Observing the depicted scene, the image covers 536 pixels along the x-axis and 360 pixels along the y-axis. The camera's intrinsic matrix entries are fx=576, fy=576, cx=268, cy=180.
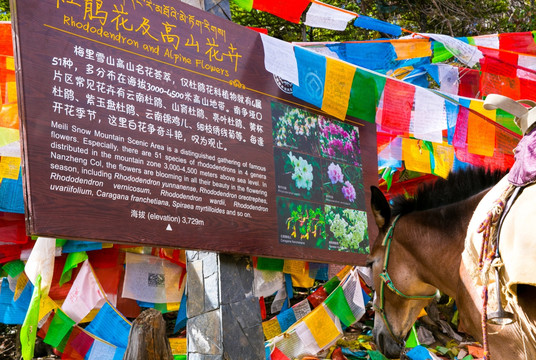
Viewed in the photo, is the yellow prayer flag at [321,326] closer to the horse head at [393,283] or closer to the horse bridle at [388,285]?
the horse head at [393,283]

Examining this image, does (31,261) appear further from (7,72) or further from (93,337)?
(7,72)

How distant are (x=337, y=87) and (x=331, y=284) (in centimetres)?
248

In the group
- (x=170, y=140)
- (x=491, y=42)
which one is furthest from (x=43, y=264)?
(x=491, y=42)

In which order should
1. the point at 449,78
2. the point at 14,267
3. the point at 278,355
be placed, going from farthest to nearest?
the point at 449,78, the point at 278,355, the point at 14,267

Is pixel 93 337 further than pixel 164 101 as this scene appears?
Yes

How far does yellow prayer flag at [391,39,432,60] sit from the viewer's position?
6.90 meters

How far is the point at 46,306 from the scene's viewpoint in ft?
18.5

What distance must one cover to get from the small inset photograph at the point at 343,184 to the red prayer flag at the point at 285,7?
70.3 inches

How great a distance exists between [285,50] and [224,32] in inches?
25.4

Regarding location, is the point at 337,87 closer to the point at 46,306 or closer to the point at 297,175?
the point at 297,175

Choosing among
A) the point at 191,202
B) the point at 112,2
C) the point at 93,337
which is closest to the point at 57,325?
the point at 93,337

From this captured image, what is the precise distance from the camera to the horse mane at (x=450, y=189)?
171 inches

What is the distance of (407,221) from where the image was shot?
4.70 meters

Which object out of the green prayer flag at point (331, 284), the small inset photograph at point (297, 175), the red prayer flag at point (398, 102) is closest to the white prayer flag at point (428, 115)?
the red prayer flag at point (398, 102)
